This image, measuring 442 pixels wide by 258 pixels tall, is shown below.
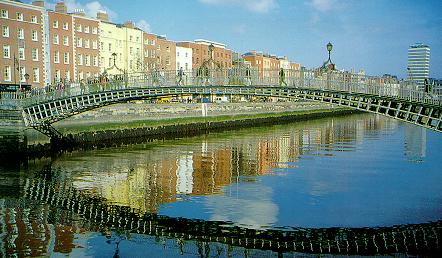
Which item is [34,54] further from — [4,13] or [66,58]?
[66,58]

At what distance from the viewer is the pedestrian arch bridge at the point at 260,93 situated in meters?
17.3

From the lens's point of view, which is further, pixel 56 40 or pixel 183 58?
pixel 183 58

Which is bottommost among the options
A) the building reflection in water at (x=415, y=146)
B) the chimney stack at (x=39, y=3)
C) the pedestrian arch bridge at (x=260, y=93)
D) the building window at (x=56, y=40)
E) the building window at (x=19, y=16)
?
the building reflection in water at (x=415, y=146)

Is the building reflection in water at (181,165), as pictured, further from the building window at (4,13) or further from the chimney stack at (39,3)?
the chimney stack at (39,3)

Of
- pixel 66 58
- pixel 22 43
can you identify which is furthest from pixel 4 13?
pixel 66 58

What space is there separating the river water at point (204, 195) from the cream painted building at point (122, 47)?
30.2 metres

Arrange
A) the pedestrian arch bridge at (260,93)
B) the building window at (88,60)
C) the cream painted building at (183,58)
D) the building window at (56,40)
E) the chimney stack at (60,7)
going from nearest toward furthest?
1. the pedestrian arch bridge at (260,93)
2. the building window at (56,40)
3. the chimney stack at (60,7)
4. the building window at (88,60)
5. the cream painted building at (183,58)

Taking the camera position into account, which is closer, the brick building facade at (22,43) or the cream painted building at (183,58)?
the brick building facade at (22,43)

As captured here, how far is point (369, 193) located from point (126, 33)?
157ft

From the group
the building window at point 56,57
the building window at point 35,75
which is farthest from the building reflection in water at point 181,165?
the building window at point 56,57

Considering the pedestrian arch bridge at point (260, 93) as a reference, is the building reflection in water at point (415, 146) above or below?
below

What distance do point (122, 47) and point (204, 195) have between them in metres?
45.7

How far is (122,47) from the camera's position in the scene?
5828cm

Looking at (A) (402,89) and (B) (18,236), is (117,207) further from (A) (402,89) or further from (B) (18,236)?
(A) (402,89)
